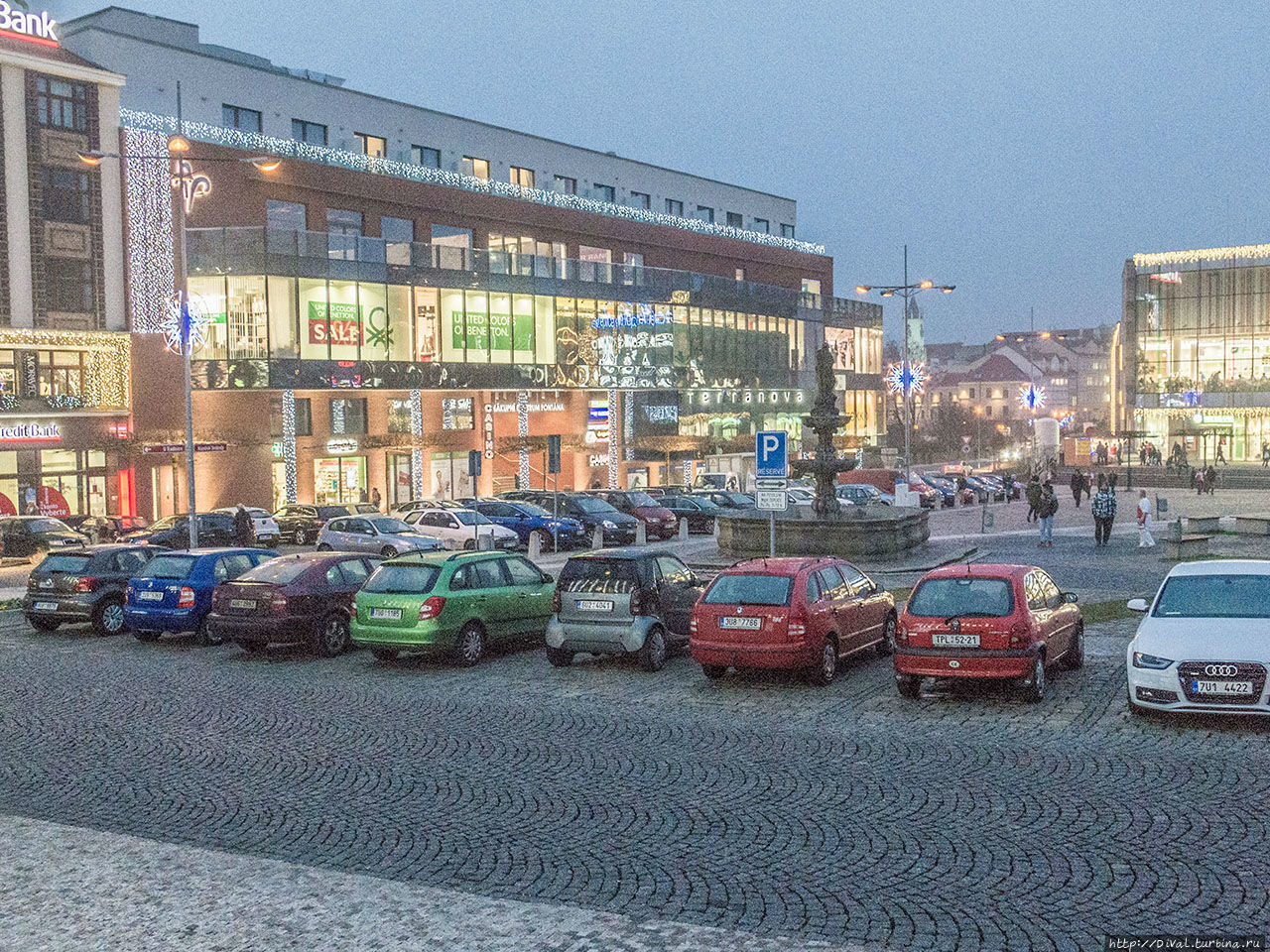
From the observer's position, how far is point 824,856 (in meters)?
8.31

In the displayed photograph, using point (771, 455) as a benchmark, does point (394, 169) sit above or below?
above

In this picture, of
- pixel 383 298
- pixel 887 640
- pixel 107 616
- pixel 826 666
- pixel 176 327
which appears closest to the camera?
pixel 826 666

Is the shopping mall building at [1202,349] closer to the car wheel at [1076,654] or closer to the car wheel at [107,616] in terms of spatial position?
the car wheel at [1076,654]

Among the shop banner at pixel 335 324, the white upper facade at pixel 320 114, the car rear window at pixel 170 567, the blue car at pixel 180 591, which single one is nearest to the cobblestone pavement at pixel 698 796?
the blue car at pixel 180 591

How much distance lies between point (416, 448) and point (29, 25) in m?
20.6

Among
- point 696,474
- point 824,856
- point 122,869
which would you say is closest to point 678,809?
point 824,856

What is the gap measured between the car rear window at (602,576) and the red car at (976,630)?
3717 mm

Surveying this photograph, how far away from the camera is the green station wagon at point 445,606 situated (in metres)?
16.1

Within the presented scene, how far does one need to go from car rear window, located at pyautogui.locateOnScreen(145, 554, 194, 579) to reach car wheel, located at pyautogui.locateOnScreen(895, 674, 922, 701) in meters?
11.1

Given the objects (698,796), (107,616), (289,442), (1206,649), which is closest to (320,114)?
(289,442)

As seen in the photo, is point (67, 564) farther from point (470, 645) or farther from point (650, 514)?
point (650, 514)

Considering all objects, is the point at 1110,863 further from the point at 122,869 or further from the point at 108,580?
the point at 108,580

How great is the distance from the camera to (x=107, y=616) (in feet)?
66.5

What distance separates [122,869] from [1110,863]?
6339 mm
